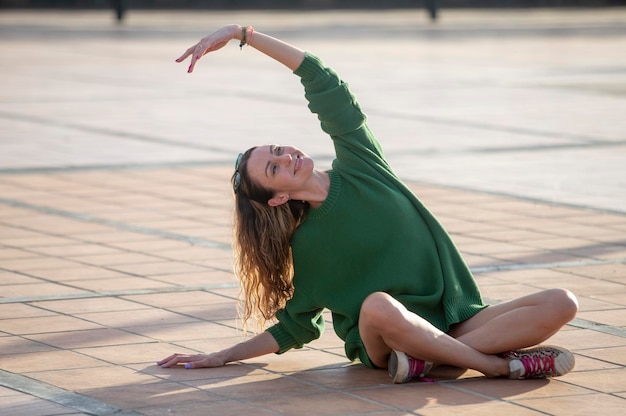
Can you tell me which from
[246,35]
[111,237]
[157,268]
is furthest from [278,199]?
[111,237]

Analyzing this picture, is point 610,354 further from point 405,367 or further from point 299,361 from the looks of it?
point 299,361

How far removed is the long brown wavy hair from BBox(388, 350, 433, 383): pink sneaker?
1.56 feet

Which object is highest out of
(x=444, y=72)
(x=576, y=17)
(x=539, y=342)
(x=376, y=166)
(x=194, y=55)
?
(x=576, y=17)

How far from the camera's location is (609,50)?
73.9 feet

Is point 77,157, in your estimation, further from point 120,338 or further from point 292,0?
point 292,0

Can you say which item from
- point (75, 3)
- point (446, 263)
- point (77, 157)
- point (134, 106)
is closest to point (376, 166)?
point (446, 263)

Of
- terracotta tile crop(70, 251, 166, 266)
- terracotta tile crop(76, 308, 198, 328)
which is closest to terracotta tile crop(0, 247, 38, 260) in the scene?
terracotta tile crop(70, 251, 166, 266)

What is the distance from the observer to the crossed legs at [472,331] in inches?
175

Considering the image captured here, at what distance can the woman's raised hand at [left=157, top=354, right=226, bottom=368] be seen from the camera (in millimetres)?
4746

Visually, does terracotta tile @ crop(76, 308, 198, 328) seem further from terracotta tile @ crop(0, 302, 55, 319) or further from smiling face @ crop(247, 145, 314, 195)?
smiling face @ crop(247, 145, 314, 195)

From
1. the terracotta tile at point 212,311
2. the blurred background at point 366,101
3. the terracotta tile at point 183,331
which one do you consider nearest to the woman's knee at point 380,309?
the terracotta tile at point 183,331

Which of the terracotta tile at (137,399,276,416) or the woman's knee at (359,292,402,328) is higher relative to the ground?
the woman's knee at (359,292,402,328)

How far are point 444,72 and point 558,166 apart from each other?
341 inches

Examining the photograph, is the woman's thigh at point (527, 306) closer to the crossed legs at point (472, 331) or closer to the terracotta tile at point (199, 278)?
the crossed legs at point (472, 331)
